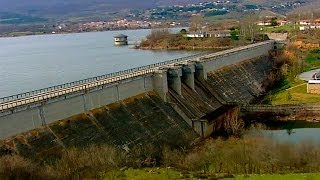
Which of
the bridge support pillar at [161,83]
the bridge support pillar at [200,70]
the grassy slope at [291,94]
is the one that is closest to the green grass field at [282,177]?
the bridge support pillar at [161,83]

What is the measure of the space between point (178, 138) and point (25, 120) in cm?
1387

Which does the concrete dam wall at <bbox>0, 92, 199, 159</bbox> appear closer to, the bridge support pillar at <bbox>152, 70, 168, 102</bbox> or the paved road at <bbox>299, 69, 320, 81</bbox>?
the bridge support pillar at <bbox>152, 70, 168, 102</bbox>

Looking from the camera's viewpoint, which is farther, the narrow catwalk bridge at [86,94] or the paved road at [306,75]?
the paved road at [306,75]

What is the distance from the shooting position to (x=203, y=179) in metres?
23.3

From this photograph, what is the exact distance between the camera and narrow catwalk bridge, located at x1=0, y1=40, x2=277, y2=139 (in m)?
29.4

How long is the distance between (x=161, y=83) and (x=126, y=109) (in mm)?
6164

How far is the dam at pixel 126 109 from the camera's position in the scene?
30062 millimetres

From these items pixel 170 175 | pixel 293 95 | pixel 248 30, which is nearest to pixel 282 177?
pixel 170 175

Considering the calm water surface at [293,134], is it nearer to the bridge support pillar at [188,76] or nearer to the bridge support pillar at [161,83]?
the bridge support pillar at [161,83]

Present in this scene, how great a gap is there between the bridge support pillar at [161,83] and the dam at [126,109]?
0.09 m

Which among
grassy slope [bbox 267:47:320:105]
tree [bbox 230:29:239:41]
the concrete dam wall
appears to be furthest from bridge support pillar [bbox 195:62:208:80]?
tree [bbox 230:29:239:41]

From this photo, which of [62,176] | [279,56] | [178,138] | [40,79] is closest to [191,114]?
[178,138]

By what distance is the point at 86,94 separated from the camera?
35188 millimetres

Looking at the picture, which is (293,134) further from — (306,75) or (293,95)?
(306,75)
